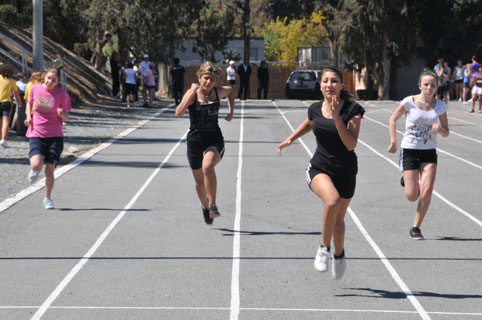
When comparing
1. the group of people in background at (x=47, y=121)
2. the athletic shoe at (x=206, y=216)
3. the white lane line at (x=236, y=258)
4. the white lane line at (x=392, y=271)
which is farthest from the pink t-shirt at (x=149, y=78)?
the athletic shoe at (x=206, y=216)

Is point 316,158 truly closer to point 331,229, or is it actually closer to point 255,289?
point 331,229

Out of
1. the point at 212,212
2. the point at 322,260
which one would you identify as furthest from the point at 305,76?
the point at 322,260

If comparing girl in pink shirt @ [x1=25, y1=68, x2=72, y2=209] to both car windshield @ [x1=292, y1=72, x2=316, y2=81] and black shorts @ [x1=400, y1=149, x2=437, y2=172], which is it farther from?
car windshield @ [x1=292, y1=72, x2=316, y2=81]

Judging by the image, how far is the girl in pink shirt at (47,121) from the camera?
998 centimetres

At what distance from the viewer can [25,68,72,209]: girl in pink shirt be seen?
393 inches

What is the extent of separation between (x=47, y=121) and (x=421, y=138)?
4422 millimetres

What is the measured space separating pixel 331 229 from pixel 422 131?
8.27ft

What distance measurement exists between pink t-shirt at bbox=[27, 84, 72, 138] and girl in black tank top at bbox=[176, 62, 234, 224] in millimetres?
1982

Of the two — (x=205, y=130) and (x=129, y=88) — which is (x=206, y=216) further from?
(x=129, y=88)

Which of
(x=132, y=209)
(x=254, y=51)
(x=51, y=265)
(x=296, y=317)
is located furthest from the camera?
(x=254, y=51)

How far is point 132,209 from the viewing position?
10.3 m

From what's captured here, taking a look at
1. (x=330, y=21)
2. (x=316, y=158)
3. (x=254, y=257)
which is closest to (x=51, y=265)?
(x=254, y=257)

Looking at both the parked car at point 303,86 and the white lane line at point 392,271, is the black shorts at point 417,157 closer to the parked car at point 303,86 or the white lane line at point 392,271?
the white lane line at point 392,271

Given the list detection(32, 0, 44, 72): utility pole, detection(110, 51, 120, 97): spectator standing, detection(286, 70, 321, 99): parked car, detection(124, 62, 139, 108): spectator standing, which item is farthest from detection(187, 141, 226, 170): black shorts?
detection(286, 70, 321, 99): parked car
